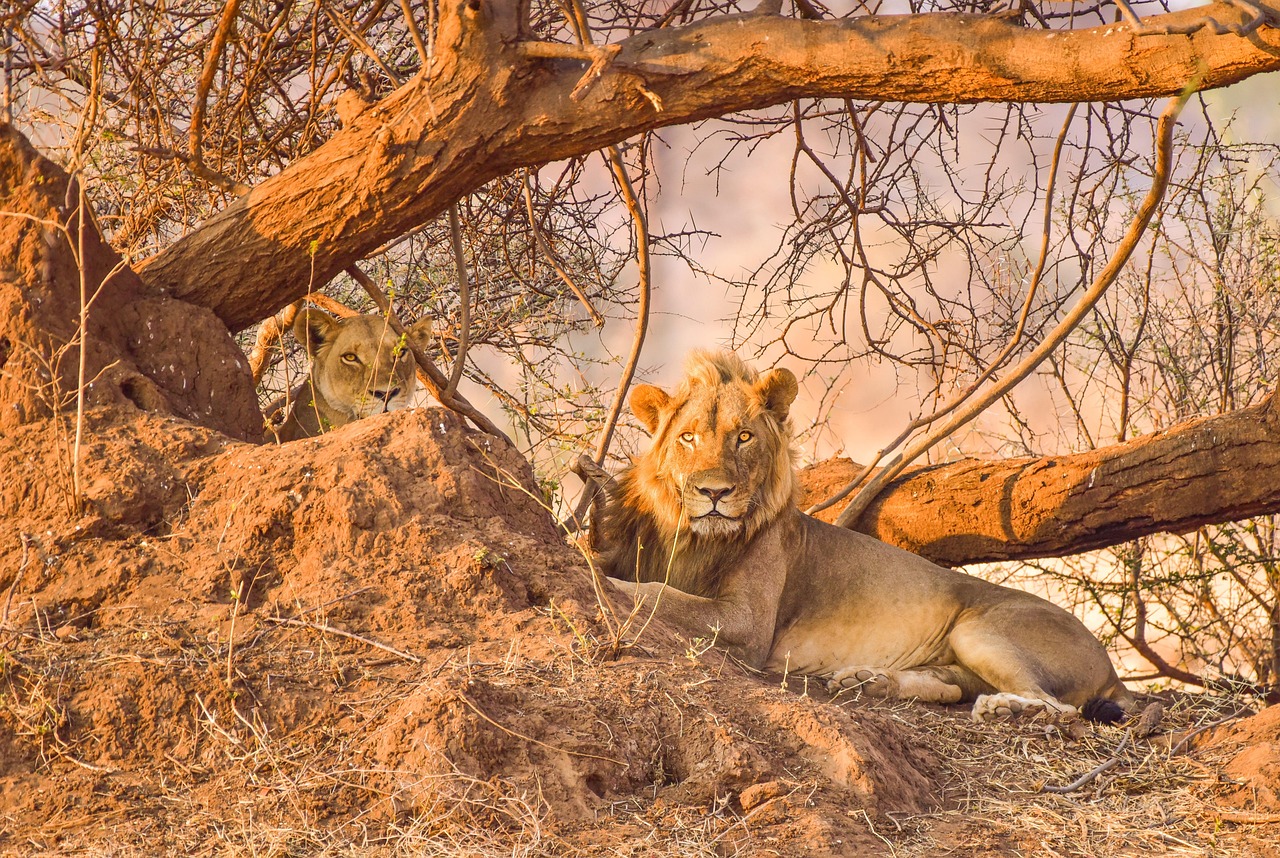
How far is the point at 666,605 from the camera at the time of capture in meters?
5.63

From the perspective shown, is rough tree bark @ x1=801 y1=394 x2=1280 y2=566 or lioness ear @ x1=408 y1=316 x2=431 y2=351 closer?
rough tree bark @ x1=801 y1=394 x2=1280 y2=566

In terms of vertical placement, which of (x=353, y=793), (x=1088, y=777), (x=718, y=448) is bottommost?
(x=353, y=793)

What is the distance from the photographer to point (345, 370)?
22.2ft

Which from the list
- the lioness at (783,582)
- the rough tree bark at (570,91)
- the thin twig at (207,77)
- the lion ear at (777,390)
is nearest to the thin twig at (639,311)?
the lioness at (783,582)

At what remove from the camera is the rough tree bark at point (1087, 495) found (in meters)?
6.38

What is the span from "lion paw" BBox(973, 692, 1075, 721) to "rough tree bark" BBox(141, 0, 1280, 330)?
2559mm

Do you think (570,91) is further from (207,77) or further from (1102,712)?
(1102,712)

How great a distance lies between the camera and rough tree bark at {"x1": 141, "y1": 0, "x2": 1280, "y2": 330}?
181 inches

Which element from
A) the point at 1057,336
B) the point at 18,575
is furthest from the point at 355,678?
the point at 1057,336

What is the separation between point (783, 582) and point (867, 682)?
2.35 feet

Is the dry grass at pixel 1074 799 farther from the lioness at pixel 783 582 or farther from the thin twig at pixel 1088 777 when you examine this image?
the lioness at pixel 783 582

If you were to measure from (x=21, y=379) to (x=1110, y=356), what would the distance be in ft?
22.4

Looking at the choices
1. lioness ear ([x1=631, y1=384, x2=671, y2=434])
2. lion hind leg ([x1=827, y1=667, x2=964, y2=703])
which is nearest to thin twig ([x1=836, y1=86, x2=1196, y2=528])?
lion hind leg ([x1=827, y1=667, x2=964, y2=703])

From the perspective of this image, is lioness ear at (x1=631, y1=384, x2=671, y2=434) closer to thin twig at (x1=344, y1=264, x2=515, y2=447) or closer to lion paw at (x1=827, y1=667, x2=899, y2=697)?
thin twig at (x1=344, y1=264, x2=515, y2=447)
